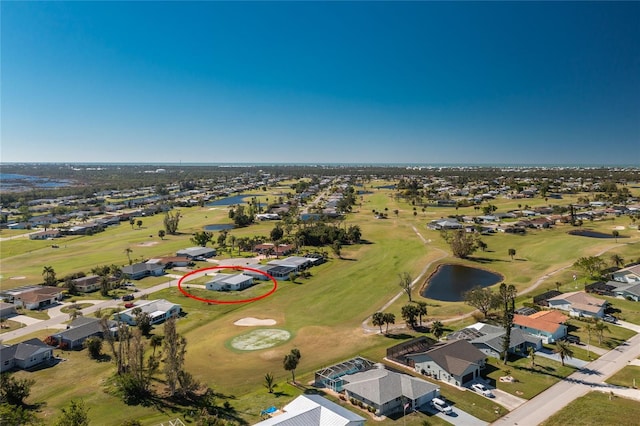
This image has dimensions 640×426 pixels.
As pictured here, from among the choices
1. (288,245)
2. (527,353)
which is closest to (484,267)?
(527,353)

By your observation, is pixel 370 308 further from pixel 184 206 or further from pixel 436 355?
pixel 184 206

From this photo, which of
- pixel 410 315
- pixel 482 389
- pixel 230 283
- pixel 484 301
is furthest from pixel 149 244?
pixel 482 389

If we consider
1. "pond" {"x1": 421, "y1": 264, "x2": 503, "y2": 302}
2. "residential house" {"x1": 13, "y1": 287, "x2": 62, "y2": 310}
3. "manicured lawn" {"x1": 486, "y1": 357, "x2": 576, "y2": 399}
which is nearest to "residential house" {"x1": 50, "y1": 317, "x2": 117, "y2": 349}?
"residential house" {"x1": 13, "y1": 287, "x2": 62, "y2": 310}

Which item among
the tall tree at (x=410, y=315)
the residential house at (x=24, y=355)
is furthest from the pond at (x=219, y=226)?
the tall tree at (x=410, y=315)

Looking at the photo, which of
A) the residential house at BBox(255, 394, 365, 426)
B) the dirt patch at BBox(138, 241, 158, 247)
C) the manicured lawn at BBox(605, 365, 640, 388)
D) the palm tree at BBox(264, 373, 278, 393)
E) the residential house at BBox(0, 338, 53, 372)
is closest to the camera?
the residential house at BBox(255, 394, 365, 426)

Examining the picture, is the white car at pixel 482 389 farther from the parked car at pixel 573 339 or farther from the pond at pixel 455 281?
the pond at pixel 455 281

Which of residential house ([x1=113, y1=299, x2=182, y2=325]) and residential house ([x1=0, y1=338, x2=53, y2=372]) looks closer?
residential house ([x1=0, y1=338, x2=53, y2=372])

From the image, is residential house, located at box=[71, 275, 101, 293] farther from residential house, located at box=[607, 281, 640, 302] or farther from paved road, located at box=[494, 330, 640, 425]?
residential house, located at box=[607, 281, 640, 302]

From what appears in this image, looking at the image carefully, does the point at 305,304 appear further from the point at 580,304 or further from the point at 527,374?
the point at 580,304
